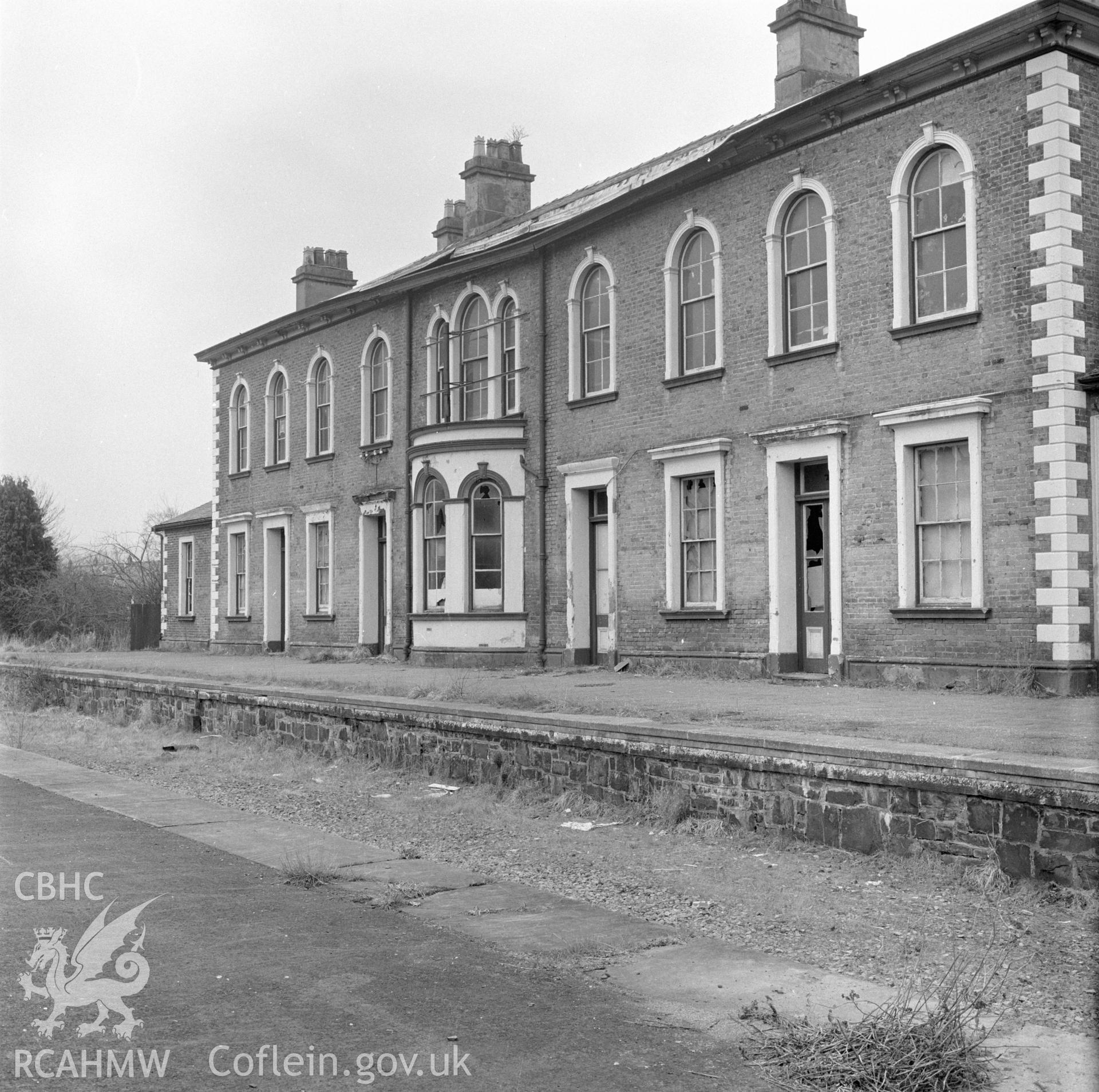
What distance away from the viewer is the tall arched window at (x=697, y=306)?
59.6 ft

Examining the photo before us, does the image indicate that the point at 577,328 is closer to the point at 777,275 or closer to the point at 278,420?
the point at 777,275

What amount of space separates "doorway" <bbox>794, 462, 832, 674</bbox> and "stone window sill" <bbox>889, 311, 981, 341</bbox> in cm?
211

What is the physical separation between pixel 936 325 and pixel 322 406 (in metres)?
15.8

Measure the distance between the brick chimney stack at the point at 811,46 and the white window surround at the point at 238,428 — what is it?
15.8 m

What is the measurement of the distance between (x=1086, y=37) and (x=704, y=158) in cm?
529


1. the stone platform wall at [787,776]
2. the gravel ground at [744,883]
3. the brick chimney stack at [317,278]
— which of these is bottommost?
the gravel ground at [744,883]

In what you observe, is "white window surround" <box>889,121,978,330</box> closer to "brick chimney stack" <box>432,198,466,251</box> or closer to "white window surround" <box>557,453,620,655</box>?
"white window surround" <box>557,453,620,655</box>

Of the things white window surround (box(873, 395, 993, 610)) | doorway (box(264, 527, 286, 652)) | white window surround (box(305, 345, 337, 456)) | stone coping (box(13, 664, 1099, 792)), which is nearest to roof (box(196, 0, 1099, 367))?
white window surround (box(305, 345, 337, 456))

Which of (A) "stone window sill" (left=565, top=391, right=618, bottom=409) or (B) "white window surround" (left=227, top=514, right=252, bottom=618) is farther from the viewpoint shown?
(B) "white window surround" (left=227, top=514, right=252, bottom=618)

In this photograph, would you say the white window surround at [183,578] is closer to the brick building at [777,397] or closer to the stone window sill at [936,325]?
the brick building at [777,397]

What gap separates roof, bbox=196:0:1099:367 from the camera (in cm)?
1380

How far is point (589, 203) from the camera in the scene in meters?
22.0

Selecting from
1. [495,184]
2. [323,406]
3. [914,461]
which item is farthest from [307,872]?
[495,184]

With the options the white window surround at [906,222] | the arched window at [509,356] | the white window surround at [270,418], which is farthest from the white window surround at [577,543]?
the white window surround at [270,418]
